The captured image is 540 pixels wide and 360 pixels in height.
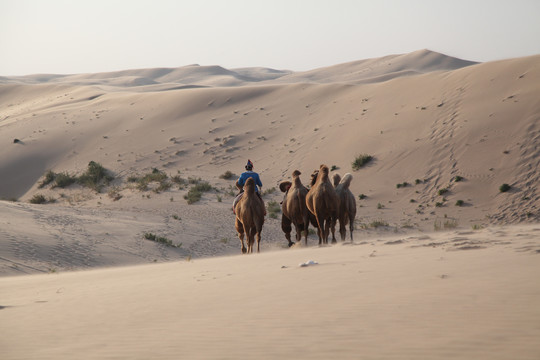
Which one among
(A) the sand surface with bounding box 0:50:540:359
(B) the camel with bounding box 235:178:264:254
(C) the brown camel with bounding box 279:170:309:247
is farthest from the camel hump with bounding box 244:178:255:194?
(A) the sand surface with bounding box 0:50:540:359

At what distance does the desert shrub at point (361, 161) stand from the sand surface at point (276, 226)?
1.21ft

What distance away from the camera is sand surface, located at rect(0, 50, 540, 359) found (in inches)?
208

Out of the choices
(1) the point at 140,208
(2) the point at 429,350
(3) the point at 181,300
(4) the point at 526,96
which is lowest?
(1) the point at 140,208

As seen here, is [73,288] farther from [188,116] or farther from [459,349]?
[188,116]

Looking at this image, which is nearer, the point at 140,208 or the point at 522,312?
the point at 522,312

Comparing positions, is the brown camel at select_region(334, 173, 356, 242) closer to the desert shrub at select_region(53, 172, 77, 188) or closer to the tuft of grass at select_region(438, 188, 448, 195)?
the tuft of grass at select_region(438, 188, 448, 195)

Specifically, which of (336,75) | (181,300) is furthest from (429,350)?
(336,75)

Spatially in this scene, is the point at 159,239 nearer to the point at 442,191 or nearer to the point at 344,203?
the point at 344,203

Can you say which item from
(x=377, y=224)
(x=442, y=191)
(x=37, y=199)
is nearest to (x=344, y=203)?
(x=377, y=224)

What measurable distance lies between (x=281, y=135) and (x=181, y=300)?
3439cm

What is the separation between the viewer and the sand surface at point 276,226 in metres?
5.28

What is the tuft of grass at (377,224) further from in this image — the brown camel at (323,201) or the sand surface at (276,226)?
the brown camel at (323,201)

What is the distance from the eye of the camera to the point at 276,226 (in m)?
24.0

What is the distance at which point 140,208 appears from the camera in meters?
26.9
